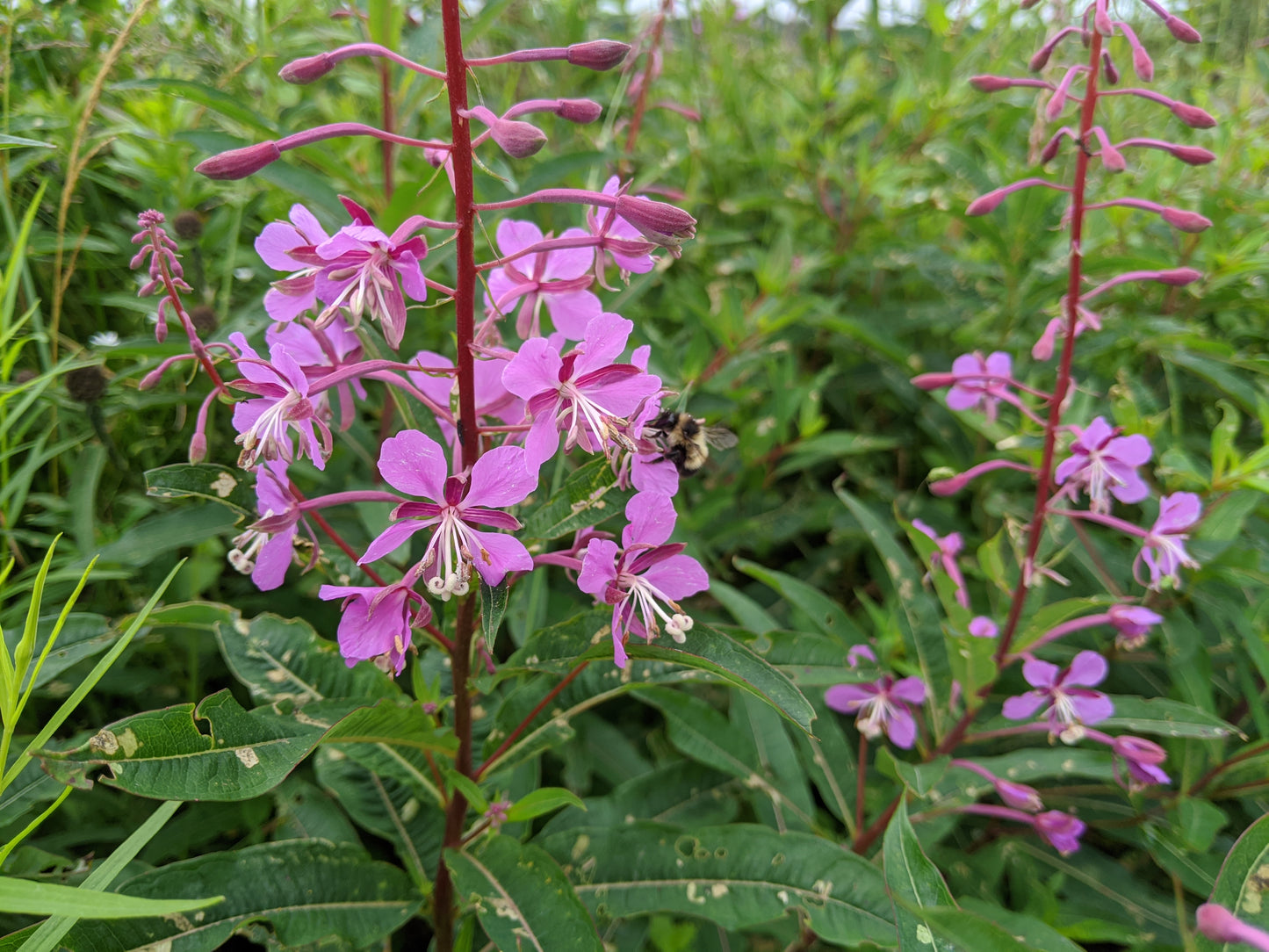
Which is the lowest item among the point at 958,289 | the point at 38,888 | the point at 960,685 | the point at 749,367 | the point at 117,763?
the point at 960,685

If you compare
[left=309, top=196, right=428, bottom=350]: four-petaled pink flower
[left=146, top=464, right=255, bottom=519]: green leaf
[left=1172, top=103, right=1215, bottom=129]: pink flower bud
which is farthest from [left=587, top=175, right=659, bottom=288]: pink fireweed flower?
[left=1172, top=103, right=1215, bottom=129]: pink flower bud

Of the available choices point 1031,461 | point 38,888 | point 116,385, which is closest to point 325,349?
point 38,888

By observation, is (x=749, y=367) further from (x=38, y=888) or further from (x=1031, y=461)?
(x=38, y=888)

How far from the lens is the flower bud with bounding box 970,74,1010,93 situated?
5.93 feet

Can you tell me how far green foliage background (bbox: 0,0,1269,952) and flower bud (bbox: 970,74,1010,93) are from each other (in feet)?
3.22

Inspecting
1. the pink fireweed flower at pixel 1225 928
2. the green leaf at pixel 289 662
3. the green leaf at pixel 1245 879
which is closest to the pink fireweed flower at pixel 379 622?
the green leaf at pixel 289 662

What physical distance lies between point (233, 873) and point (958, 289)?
327cm

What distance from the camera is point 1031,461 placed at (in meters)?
2.46

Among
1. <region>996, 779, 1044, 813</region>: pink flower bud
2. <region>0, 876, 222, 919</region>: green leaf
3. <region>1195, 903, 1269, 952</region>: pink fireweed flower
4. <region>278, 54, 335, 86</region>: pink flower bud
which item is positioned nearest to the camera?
<region>1195, 903, 1269, 952</region>: pink fireweed flower

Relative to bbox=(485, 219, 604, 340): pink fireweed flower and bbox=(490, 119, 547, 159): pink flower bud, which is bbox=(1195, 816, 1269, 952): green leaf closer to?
bbox=(485, 219, 604, 340): pink fireweed flower

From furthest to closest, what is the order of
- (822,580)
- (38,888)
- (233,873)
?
(822,580)
(233,873)
(38,888)

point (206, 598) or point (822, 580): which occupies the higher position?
point (206, 598)

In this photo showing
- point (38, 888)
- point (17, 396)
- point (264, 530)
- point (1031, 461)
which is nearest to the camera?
point (38, 888)

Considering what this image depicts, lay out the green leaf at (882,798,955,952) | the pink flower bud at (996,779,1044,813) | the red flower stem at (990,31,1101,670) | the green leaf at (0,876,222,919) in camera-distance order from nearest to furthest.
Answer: the green leaf at (0,876,222,919) → the green leaf at (882,798,955,952) → the red flower stem at (990,31,1101,670) → the pink flower bud at (996,779,1044,813)
